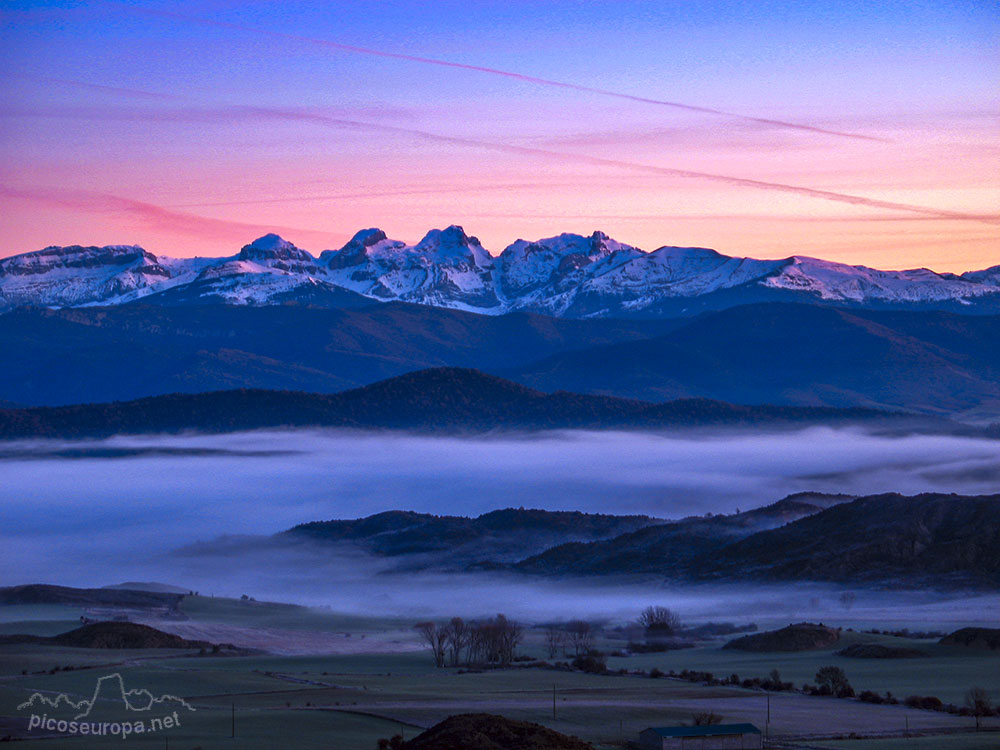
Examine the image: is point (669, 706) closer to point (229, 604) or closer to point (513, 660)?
point (513, 660)

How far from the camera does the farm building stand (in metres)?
72.6

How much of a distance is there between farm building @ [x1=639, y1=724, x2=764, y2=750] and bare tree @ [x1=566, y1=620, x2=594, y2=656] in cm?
5492

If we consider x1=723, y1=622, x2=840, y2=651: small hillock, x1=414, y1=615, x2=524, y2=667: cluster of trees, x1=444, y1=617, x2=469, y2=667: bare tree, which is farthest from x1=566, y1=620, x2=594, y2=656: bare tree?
x1=723, y1=622, x2=840, y2=651: small hillock

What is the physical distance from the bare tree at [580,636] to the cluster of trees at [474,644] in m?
4.99

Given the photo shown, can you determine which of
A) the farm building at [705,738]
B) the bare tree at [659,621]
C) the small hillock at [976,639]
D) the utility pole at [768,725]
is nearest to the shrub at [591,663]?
the small hillock at [976,639]

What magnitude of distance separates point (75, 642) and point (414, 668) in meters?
30.5

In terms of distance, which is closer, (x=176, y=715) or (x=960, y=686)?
(x=176, y=715)

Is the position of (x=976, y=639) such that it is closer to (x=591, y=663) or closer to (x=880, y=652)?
(x=880, y=652)

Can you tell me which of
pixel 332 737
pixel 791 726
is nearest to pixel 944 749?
pixel 791 726

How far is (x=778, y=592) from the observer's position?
186625mm

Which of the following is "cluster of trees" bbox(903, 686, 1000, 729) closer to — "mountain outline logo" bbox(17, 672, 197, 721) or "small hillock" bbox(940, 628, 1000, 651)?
"small hillock" bbox(940, 628, 1000, 651)

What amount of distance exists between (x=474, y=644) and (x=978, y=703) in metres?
→ 52.8

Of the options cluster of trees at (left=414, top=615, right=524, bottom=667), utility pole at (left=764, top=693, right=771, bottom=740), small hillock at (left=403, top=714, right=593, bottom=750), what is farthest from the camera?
cluster of trees at (left=414, top=615, right=524, bottom=667)

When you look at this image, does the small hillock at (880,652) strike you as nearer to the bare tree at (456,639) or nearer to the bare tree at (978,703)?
the bare tree at (978,703)
